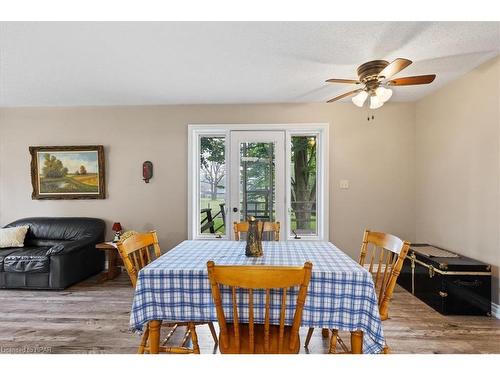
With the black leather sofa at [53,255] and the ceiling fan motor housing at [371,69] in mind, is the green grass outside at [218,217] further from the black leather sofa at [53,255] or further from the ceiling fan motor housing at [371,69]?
the ceiling fan motor housing at [371,69]

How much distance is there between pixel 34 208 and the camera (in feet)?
13.0

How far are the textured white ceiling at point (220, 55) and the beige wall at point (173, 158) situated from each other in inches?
16.6

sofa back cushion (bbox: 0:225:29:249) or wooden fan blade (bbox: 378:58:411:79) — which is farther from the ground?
wooden fan blade (bbox: 378:58:411:79)

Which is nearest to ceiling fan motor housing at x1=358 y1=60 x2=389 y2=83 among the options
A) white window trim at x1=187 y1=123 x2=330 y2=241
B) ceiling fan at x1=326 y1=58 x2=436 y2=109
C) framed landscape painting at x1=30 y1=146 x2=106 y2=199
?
ceiling fan at x1=326 y1=58 x2=436 y2=109

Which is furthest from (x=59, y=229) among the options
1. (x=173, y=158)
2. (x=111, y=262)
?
(x=173, y=158)

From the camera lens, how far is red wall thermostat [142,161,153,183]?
3805 mm

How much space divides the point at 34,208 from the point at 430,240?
556cm

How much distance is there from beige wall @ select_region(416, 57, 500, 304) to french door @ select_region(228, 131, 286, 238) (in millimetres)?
1853

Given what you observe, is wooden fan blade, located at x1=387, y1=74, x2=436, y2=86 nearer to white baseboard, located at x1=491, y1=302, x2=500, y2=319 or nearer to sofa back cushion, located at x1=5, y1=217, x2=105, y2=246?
white baseboard, located at x1=491, y1=302, x2=500, y2=319

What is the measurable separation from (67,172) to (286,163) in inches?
127

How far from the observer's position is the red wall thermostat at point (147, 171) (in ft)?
12.5

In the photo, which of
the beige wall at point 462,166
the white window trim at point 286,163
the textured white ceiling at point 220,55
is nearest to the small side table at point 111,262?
the white window trim at point 286,163

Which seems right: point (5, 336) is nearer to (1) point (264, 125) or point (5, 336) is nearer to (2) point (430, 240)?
(1) point (264, 125)
